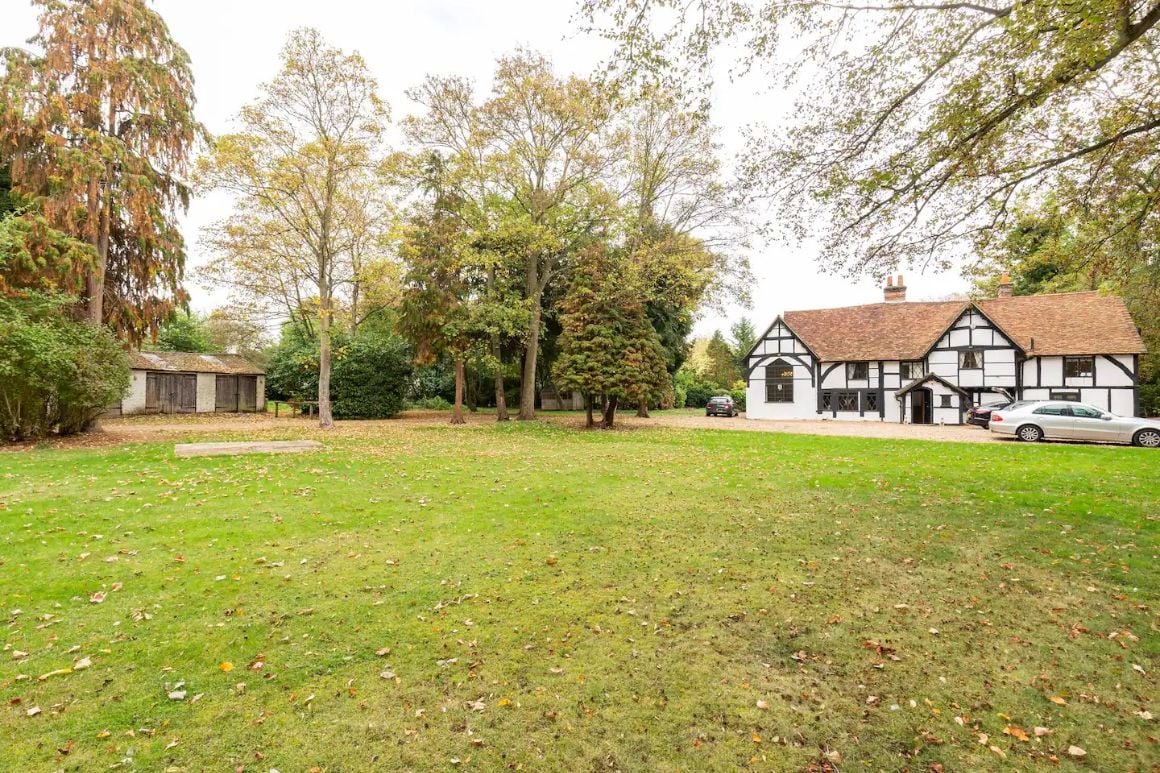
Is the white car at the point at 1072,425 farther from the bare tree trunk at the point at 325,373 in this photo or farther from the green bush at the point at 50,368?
the green bush at the point at 50,368

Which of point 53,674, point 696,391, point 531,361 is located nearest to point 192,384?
point 531,361

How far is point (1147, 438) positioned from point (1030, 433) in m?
3.06

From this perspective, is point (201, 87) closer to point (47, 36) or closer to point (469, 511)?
point (47, 36)

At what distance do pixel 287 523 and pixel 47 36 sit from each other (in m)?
19.3

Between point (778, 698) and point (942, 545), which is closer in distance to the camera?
point (778, 698)

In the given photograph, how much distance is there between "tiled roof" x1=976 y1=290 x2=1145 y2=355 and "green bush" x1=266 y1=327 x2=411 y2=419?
108 feet

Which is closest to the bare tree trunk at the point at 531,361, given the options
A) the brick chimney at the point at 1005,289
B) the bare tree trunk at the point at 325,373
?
the bare tree trunk at the point at 325,373

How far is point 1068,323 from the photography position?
95.5ft

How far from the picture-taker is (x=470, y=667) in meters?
3.89

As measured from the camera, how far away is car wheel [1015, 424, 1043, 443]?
20.1 meters

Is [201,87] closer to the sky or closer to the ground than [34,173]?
closer to the sky

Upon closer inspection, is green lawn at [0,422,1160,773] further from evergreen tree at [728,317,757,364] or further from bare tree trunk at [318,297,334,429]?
evergreen tree at [728,317,757,364]

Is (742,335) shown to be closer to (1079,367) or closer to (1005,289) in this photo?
(1005,289)

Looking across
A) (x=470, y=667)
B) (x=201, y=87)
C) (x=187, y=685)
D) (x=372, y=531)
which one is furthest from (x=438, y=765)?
(x=201, y=87)
